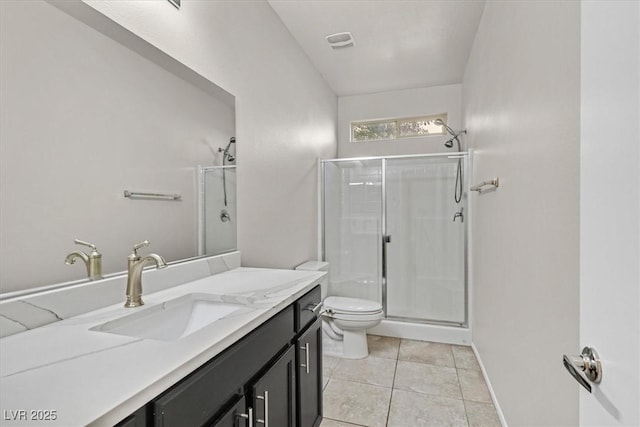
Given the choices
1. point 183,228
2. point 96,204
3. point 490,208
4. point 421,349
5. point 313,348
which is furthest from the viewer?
point 421,349

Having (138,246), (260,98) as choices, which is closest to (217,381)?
(138,246)

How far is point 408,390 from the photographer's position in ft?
7.00

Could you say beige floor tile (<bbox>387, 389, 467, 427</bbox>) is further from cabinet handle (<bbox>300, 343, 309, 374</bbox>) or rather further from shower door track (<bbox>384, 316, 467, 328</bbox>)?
shower door track (<bbox>384, 316, 467, 328</bbox>)

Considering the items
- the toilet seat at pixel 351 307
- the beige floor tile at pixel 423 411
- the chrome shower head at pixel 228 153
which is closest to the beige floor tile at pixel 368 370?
the beige floor tile at pixel 423 411

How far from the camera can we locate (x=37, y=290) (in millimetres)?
885

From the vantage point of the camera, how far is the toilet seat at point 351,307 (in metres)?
2.57

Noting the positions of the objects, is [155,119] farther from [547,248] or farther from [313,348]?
[547,248]

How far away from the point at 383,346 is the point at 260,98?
2308 mm

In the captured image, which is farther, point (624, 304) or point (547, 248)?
point (547, 248)

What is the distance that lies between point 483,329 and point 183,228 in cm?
221

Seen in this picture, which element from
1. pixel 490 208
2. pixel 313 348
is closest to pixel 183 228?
pixel 313 348

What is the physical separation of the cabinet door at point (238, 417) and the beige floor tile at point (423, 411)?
1.21 metres

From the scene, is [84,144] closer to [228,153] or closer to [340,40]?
[228,153]

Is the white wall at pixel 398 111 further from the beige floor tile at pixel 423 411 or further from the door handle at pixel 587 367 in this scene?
the door handle at pixel 587 367
